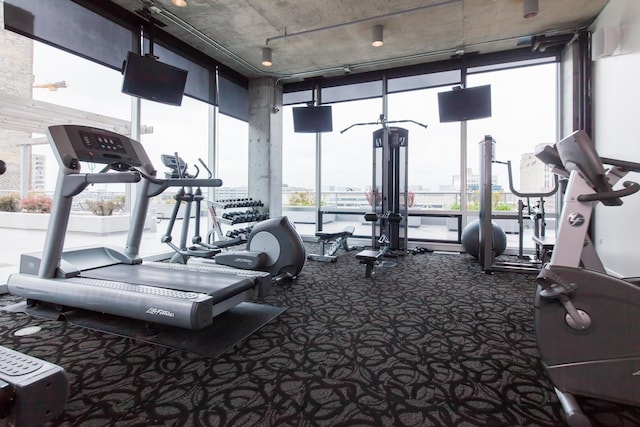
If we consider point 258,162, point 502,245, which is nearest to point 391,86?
point 258,162

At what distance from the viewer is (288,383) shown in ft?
5.86

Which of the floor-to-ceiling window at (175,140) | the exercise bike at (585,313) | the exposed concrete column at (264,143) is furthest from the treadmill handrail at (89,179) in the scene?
the exposed concrete column at (264,143)

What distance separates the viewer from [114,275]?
287 cm

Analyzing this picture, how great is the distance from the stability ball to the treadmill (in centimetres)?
345

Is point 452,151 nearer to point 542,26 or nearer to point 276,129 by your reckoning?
point 542,26

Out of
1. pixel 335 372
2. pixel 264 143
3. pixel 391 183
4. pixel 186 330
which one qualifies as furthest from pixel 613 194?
pixel 264 143

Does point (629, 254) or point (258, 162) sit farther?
point (258, 162)

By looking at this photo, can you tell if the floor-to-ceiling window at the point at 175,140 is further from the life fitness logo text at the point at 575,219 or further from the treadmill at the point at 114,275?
the life fitness logo text at the point at 575,219

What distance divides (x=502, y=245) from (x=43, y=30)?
20.5 ft

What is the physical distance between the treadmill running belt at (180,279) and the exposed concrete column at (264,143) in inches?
146

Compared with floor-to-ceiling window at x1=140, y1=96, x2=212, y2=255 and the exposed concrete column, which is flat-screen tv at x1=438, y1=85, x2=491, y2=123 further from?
floor-to-ceiling window at x1=140, y1=96, x2=212, y2=255

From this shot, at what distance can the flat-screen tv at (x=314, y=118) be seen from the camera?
6484 mm

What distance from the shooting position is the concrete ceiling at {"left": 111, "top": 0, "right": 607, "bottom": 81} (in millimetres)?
4234

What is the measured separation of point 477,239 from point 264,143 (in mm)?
4265
